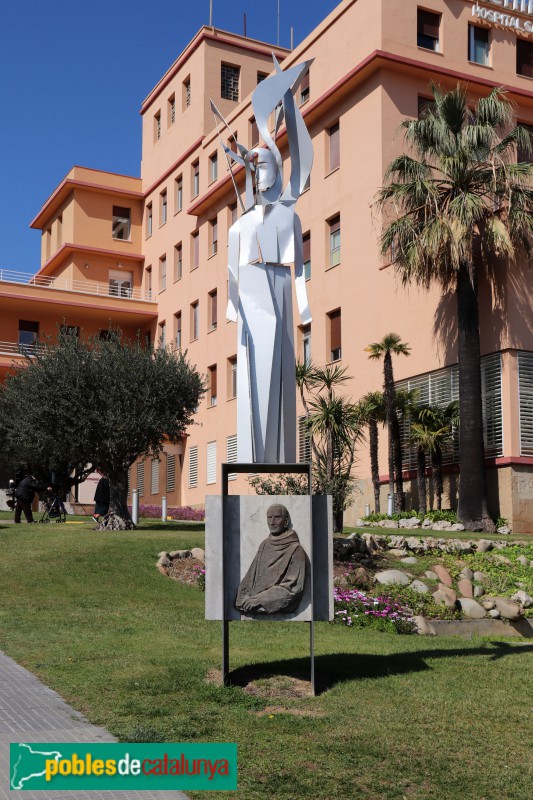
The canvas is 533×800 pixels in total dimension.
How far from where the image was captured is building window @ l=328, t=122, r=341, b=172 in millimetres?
33062

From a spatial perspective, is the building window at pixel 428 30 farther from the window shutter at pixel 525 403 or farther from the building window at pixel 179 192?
the building window at pixel 179 192

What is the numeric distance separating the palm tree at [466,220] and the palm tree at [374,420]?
11.3ft

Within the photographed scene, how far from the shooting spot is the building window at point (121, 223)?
5197cm

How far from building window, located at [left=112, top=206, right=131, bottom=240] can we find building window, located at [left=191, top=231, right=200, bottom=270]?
26.9 feet

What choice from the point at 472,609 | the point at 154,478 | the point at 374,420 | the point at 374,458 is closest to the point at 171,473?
the point at 154,478

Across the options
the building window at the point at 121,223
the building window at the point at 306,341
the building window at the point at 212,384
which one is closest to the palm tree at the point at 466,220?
the building window at the point at 306,341

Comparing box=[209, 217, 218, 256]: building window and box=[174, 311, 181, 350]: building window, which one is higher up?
box=[209, 217, 218, 256]: building window

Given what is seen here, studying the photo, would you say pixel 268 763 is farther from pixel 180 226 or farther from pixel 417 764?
pixel 180 226

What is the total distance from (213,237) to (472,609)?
101ft

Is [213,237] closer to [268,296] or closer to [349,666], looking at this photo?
[268,296]

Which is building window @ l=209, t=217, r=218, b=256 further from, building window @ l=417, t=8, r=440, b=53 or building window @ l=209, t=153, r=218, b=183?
building window @ l=417, t=8, r=440, b=53

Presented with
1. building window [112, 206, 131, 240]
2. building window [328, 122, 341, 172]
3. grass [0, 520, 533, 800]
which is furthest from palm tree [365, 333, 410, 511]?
building window [112, 206, 131, 240]

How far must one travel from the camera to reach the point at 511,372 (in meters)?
24.4

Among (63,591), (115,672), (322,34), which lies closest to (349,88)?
(322,34)
